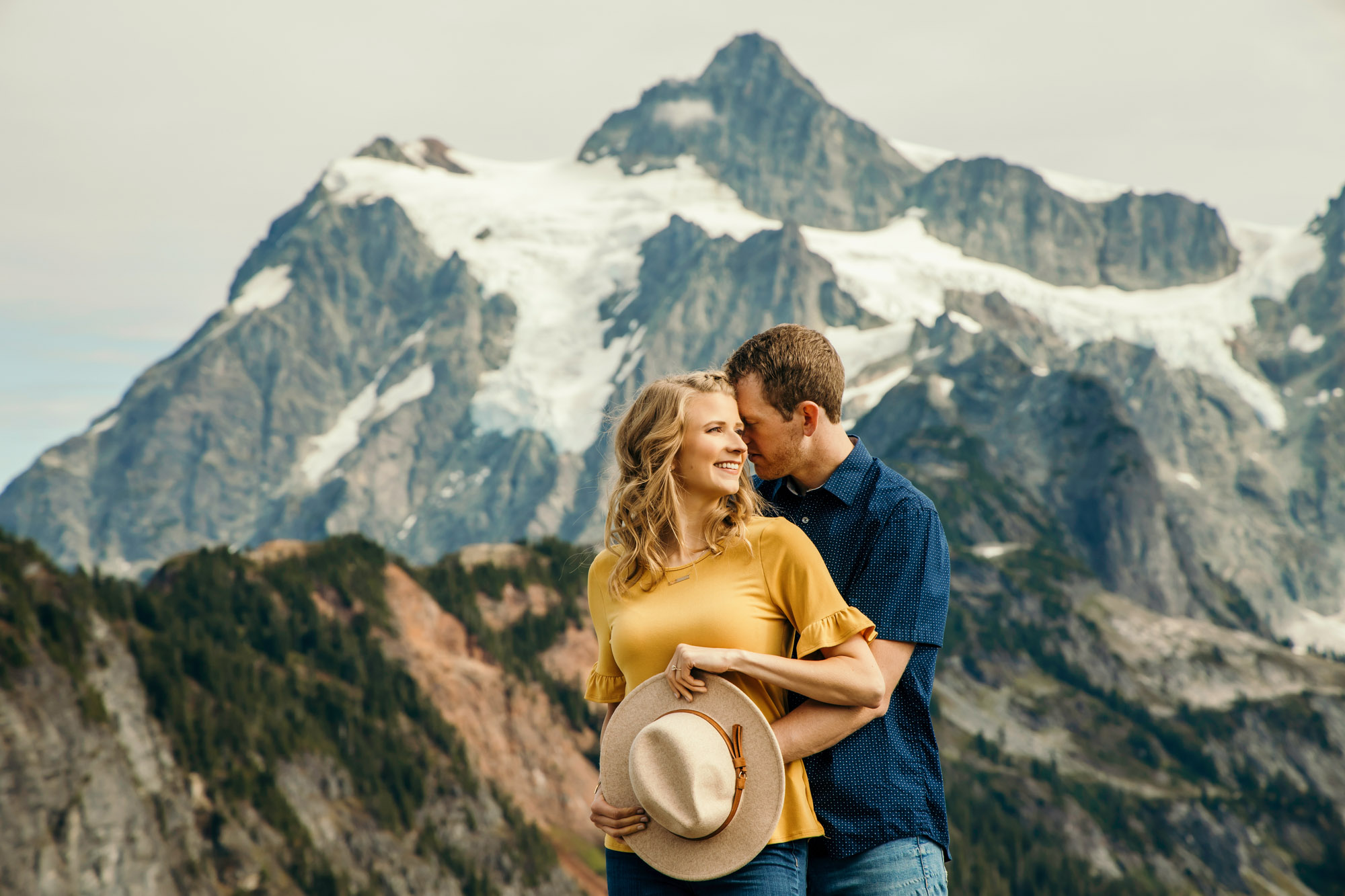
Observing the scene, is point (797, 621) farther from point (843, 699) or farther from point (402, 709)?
point (402, 709)

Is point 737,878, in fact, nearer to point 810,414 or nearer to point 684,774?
point 684,774

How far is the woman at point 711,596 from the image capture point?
726 cm

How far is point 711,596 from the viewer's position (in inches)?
297

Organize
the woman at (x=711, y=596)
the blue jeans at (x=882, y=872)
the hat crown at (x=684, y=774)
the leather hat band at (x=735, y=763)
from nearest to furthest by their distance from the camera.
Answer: the hat crown at (x=684, y=774)
the leather hat band at (x=735, y=763)
the woman at (x=711, y=596)
the blue jeans at (x=882, y=872)

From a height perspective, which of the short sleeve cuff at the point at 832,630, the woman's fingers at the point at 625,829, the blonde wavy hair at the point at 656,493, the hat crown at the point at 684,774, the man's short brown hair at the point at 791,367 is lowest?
the woman's fingers at the point at 625,829

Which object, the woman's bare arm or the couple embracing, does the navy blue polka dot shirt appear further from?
the woman's bare arm

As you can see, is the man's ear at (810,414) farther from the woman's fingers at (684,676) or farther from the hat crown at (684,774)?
the hat crown at (684,774)

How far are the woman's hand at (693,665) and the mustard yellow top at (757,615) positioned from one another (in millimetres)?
253

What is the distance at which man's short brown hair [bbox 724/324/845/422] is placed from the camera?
8.12 meters

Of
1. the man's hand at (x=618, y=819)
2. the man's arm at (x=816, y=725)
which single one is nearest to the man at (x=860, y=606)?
the man's arm at (x=816, y=725)

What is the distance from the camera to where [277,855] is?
73.6 meters

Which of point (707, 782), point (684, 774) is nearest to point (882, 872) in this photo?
point (707, 782)

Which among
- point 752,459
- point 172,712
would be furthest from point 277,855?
point 752,459

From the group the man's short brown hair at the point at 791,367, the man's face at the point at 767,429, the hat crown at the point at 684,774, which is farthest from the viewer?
the man's face at the point at 767,429
